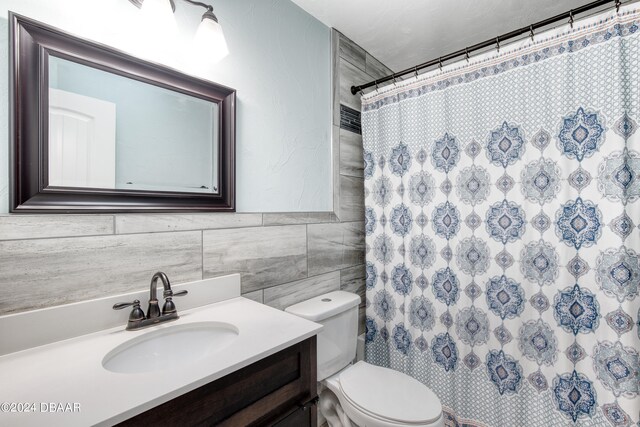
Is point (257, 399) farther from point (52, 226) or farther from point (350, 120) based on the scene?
point (350, 120)

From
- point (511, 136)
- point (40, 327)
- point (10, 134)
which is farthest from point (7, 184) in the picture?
point (511, 136)

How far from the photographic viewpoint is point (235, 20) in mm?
1290

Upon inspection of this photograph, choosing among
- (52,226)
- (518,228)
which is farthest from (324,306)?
(52,226)

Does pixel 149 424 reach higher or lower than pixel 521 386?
higher

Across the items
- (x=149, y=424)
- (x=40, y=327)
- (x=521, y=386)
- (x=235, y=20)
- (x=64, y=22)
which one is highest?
(x=235, y=20)

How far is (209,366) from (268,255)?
71cm

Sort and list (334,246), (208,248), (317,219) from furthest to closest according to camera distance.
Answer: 1. (334,246)
2. (317,219)
3. (208,248)

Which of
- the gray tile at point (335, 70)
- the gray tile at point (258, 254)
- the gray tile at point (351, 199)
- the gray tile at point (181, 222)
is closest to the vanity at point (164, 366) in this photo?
the gray tile at point (258, 254)

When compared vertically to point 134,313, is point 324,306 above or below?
below

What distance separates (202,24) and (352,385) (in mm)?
1628

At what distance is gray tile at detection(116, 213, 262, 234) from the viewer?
100cm

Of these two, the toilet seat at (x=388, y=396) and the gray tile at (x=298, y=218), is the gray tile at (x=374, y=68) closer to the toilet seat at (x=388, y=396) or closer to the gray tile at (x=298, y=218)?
the gray tile at (x=298, y=218)

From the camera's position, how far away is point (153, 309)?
97 centimetres

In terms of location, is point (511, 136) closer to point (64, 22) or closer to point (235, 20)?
point (235, 20)
